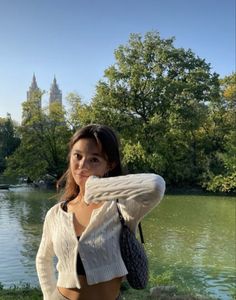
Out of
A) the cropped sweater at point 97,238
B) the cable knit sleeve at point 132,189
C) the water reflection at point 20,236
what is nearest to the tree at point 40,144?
the water reflection at point 20,236

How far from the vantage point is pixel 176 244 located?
37.6 feet

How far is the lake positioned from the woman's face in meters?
5.40

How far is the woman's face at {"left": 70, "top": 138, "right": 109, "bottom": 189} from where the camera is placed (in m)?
1.87

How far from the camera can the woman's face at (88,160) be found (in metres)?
1.87

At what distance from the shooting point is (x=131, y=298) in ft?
18.6

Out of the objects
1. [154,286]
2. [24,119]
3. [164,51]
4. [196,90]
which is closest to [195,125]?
[196,90]

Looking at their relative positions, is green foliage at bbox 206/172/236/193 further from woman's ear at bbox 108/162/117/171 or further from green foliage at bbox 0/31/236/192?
woman's ear at bbox 108/162/117/171

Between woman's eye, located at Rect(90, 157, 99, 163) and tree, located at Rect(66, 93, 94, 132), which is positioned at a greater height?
tree, located at Rect(66, 93, 94, 132)

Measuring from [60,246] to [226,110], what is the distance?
108 feet

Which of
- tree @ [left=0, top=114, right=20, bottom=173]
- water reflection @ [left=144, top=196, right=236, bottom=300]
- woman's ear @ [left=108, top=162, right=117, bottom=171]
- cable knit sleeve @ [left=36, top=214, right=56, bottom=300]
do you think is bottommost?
water reflection @ [left=144, top=196, right=236, bottom=300]

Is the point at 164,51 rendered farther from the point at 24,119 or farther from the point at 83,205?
the point at 83,205

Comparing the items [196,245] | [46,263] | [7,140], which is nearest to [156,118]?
[196,245]

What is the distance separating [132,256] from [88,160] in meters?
0.44

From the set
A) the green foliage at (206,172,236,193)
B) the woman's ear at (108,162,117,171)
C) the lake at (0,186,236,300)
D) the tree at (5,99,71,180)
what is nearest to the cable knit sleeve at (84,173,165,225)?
the woman's ear at (108,162,117,171)
